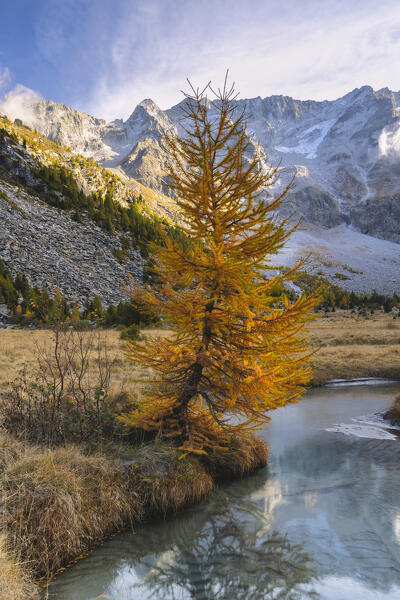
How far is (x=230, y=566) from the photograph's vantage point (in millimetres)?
5145

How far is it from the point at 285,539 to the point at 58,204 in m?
69.7

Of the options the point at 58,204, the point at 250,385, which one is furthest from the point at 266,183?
the point at 58,204

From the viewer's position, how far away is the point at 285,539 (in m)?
5.82

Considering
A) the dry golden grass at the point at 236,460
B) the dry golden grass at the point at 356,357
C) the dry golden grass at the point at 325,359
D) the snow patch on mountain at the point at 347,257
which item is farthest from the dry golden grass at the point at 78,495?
the snow patch on mountain at the point at 347,257

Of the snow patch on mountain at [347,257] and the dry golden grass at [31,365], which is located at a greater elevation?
the snow patch on mountain at [347,257]

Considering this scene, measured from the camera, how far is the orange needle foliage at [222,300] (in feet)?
21.6

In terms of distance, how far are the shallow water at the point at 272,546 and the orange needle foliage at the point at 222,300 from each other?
146 centimetres

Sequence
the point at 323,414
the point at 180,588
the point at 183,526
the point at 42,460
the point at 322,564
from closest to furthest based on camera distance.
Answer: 1. the point at 180,588
2. the point at 322,564
3. the point at 42,460
4. the point at 183,526
5. the point at 323,414

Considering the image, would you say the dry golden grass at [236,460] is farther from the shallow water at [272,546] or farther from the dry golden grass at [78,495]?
the dry golden grass at [78,495]

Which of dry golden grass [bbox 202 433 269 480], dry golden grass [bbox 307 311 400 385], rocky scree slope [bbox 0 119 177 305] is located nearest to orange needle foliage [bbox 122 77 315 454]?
dry golden grass [bbox 202 433 269 480]

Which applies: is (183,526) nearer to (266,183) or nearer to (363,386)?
(266,183)

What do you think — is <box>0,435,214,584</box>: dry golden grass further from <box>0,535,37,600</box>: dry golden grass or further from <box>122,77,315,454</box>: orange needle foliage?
<box>122,77,315,454</box>: orange needle foliage

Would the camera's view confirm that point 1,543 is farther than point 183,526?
No

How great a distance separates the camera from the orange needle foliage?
6.59m
